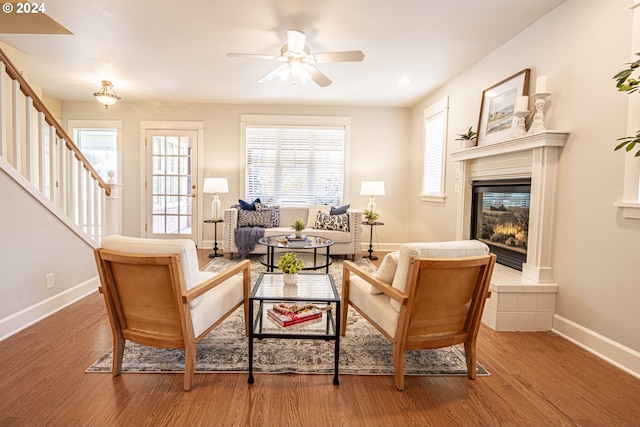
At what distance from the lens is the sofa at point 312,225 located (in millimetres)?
4906

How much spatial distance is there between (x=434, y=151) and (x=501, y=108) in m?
1.74

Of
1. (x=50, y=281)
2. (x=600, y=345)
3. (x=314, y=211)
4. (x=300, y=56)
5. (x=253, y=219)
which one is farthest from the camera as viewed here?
(x=314, y=211)

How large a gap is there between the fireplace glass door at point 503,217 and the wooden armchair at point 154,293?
2834 millimetres

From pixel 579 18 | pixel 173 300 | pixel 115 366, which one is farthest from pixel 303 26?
pixel 115 366

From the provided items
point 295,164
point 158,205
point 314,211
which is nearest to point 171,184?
point 158,205

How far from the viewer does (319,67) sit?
13.2 feet

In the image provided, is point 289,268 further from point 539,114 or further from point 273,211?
point 273,211

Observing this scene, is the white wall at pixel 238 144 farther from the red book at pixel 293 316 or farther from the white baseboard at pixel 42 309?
the red book at pixel 293 316

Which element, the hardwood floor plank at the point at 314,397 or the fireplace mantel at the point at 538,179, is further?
the fireplace mantel at the point at 538,179

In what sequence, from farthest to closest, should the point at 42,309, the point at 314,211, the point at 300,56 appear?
1. the point at 314,211
2. the point at 300,56
3. the point at 42,309

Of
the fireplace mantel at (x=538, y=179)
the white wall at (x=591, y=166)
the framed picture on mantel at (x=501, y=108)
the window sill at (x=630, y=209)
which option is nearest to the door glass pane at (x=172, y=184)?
the framed picture on mantel at (x=501, y=108)

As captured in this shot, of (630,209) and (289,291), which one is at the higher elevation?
(630,209)

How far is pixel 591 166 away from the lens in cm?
231

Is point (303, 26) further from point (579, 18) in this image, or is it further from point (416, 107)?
point (416, 107)
